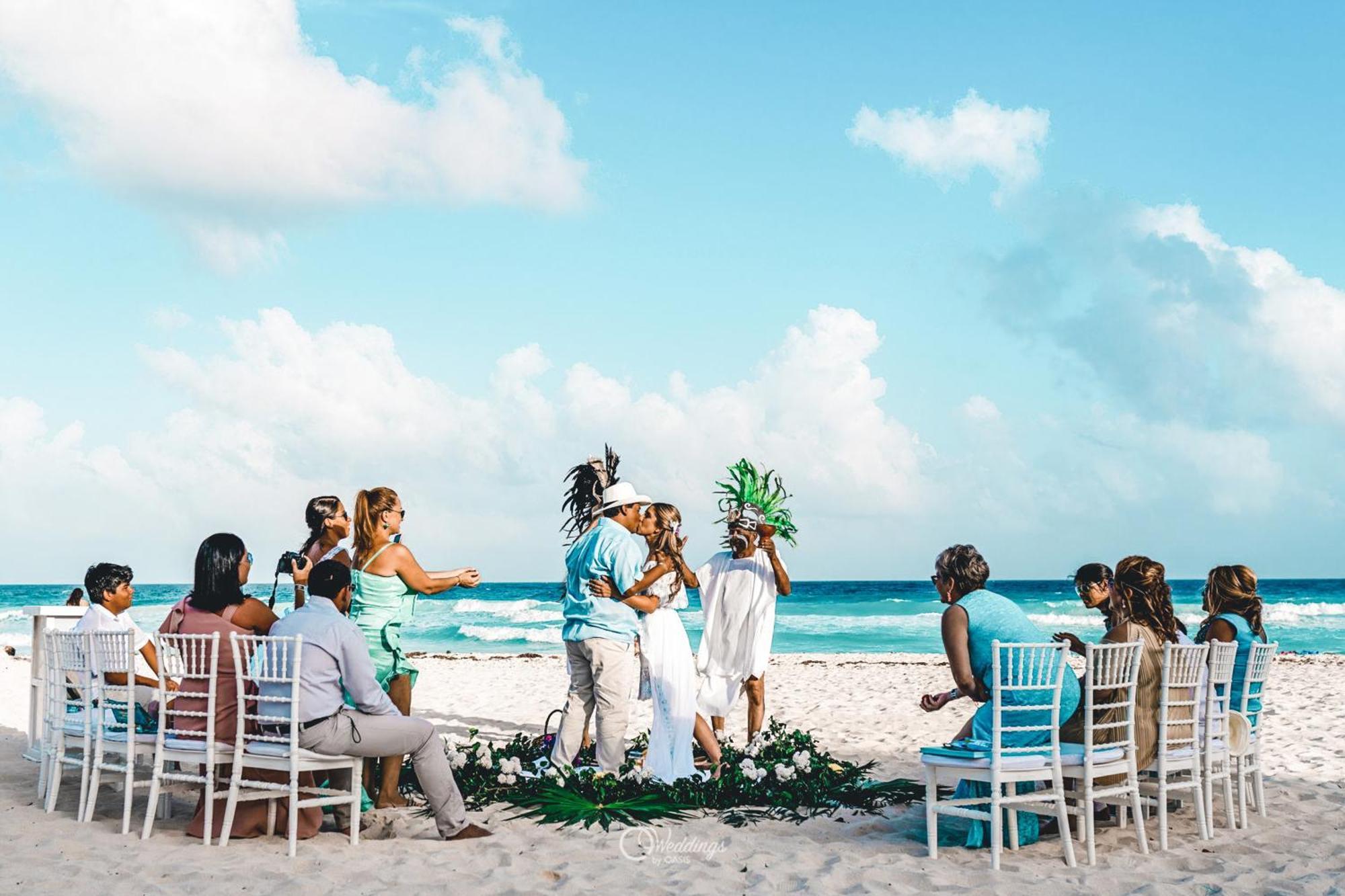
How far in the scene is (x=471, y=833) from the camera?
5797mm

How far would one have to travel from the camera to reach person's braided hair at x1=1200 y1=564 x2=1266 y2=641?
645 cm

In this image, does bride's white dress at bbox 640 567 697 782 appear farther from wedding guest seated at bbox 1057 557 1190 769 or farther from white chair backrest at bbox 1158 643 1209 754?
white chair backrest at bbox 1158 643 1209 754

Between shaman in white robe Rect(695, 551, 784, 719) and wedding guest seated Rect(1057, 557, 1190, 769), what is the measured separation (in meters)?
3.03

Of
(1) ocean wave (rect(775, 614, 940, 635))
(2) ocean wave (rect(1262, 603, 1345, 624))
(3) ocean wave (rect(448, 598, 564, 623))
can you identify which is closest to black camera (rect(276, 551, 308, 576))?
(1) ocean wave (rect(775, 614, 940, 635))

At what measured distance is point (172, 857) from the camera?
5.34m

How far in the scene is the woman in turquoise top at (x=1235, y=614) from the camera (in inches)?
251

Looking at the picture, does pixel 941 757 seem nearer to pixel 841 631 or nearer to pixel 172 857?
pixel 172 857

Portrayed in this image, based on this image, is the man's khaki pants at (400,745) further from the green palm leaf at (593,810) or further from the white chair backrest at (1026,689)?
the white chair backrest at (1026,689)

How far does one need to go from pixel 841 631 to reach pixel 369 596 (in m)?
33.0

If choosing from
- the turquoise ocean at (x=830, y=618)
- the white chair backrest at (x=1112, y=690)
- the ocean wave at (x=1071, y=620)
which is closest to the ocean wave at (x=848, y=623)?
the turquoise ocean at (x=830, y=618)

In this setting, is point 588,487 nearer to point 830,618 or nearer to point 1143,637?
point 1143,637

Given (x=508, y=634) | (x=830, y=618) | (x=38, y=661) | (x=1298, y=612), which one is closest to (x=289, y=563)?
(x=38, y=661)

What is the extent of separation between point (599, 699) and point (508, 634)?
30768 mm

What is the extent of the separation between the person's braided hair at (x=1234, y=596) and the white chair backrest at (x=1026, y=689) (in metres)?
1.58
